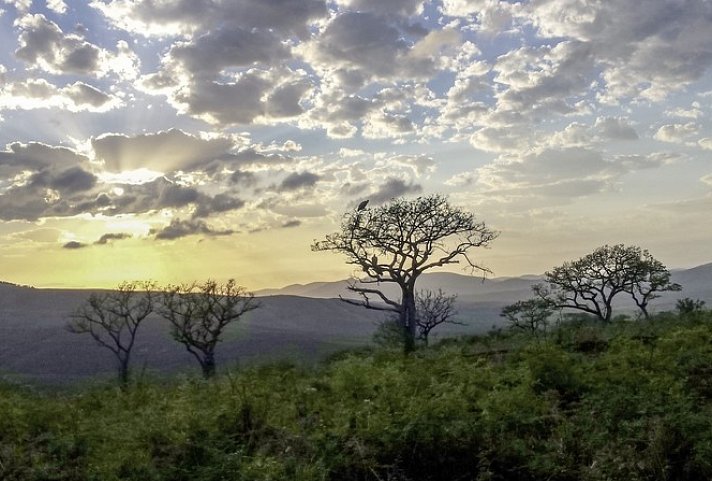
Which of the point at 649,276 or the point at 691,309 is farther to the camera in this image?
the point at 649,276

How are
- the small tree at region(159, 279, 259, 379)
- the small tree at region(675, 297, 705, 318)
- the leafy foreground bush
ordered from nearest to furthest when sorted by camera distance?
1. the leafy foreground bush
2. the small tree at region(675, 297, 705, 318)
3. the small tree at region(159, 279, 259, 379)

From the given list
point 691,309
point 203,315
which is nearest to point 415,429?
point 691,309

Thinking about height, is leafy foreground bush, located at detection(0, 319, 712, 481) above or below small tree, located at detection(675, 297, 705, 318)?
below

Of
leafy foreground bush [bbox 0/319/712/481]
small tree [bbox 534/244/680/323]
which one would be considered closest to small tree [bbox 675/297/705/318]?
leafy foreground bush [bbox 0/319/712/481]

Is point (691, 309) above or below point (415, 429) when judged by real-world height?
above

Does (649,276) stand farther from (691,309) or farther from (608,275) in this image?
(691,309)

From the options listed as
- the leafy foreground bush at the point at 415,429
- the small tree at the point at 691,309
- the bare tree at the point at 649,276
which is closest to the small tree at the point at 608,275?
the bare tree at the point at 649,276

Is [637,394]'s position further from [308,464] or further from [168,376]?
[168,376]

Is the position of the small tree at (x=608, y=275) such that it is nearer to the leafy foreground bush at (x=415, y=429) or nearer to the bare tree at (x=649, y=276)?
the bare tree at (x=649, y=276)

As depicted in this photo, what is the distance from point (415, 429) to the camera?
29.0ft

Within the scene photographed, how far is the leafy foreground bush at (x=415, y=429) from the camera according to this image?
7.94 metres

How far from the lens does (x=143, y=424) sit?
988cm

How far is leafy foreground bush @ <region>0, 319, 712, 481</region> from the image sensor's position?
794 centimetres

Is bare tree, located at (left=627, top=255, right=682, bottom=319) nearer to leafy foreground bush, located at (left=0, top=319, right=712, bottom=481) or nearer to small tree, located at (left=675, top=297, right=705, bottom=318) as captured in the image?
small tree, located at (left=675, top=297, right=705, bottom=318)
